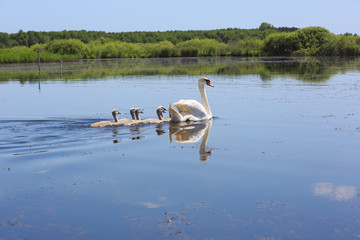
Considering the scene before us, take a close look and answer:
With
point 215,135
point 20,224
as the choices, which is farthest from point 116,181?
point 215,135

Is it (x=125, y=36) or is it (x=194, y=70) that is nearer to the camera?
(x=194, y=70)

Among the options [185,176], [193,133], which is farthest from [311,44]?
[185,176]

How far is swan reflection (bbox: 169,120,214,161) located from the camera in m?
10.4

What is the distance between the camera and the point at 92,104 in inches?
736

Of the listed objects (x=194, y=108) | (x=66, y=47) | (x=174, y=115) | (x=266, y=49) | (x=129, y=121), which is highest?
(x=66, y=47)

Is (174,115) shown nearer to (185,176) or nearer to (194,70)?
(185,176)

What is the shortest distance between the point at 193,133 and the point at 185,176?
177 inches

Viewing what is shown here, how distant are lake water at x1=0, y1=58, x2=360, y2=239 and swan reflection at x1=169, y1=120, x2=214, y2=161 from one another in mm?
28

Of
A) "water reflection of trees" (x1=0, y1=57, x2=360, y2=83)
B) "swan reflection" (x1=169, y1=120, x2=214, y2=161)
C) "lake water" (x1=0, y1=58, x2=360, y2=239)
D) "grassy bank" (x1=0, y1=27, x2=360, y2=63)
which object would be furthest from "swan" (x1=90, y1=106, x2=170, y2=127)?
"grassy bank" (x1=0, y1=27, x2=360, y2=63)

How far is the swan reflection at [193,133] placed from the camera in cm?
1042

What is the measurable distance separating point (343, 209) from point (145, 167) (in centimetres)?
372

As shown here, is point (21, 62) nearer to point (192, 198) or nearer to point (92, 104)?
point (92, 104)

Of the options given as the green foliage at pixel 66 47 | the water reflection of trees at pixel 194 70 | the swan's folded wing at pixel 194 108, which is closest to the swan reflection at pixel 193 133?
the swan's folded wing at pixel 194 108

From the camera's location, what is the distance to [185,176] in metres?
8.27
